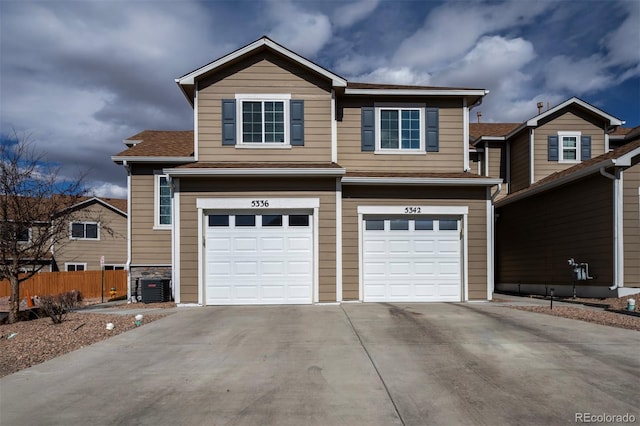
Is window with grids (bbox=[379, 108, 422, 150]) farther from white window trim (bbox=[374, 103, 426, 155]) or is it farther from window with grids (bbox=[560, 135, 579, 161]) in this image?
window with grids (bbox=[560, 135, 579, 161])

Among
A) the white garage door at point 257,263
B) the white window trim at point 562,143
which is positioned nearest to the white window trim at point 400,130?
the white garage door at point 257,263

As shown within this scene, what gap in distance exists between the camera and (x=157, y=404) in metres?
5.07

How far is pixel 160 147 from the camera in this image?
52.2ft

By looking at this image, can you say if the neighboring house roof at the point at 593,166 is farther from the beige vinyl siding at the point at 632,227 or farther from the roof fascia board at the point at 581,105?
the roof fascia board at the point at 581,105

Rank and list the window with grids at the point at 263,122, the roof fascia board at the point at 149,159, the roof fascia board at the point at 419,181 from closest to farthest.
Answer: the roof fascia board at the point at 419,181, the window with grids at the point at 263,122, the roof fascia board at the point at 149,159

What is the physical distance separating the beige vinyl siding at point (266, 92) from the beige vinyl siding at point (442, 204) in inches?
58.5

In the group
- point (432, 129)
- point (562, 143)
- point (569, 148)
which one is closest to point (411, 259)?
point (432, 129)

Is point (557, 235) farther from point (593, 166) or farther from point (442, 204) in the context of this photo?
point (442, 204)

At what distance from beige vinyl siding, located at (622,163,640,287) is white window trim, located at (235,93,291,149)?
969 centimetres

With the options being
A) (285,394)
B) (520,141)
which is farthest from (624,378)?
(520,141)

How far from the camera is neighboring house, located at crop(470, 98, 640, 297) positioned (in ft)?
42.8

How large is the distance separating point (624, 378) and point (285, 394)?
14.2 ft

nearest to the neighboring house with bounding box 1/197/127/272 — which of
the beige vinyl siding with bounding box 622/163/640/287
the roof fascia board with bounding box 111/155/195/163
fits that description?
the roof fascia board with bounding box 111/155/195/163

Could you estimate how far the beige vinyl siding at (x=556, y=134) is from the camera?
61.0ft
